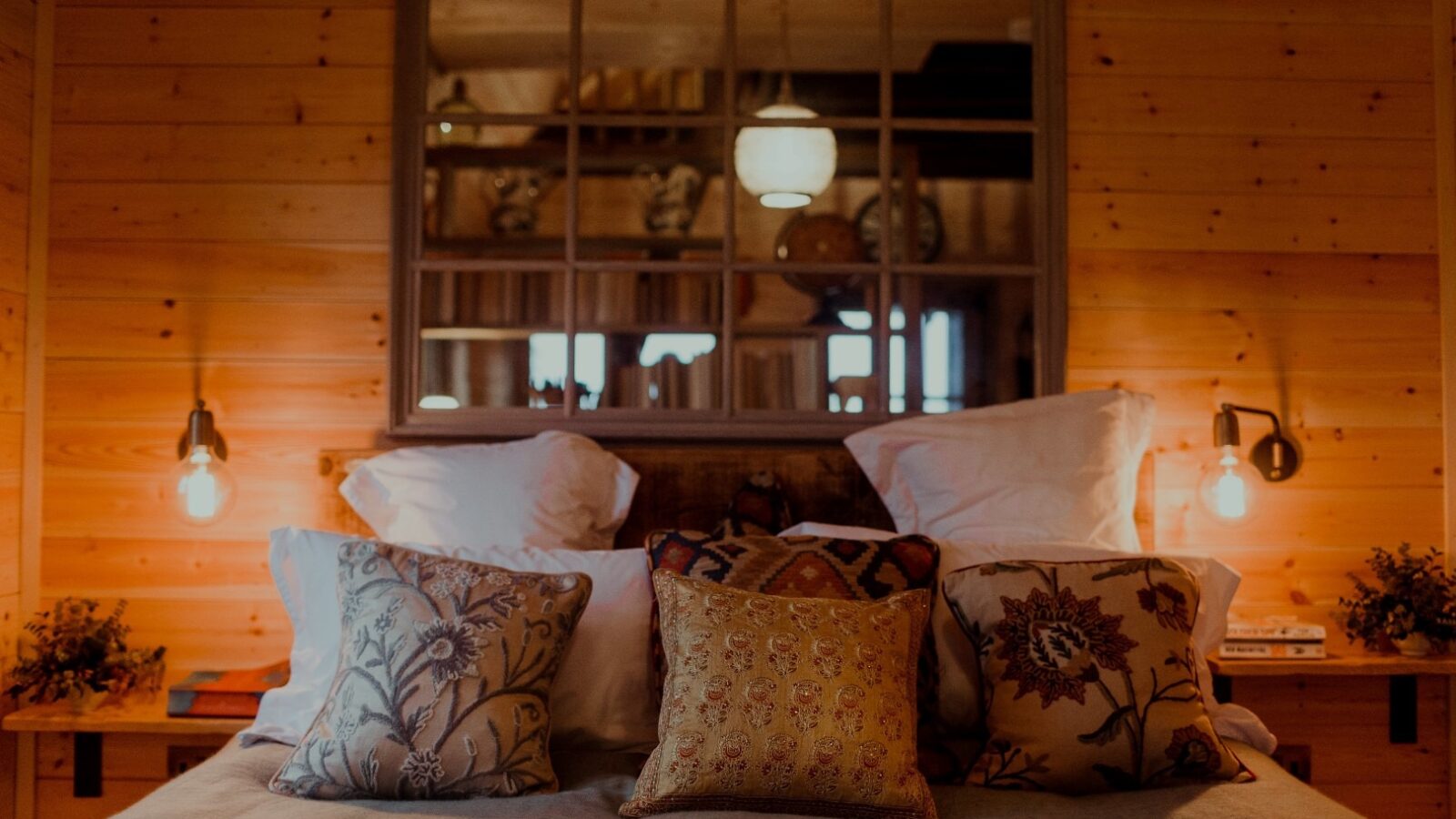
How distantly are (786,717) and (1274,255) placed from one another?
1.80 m

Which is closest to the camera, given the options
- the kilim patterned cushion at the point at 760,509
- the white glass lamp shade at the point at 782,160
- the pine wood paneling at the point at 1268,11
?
the kilim patterned cushion at the point at 760,509

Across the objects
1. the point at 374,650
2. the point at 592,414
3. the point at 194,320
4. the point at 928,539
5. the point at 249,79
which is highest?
the point at 249,79

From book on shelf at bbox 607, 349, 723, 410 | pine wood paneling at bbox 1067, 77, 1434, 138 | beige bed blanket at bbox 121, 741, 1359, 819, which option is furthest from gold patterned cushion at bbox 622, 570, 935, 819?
pine wood paneling at bbox 1067, 77, 1434, 138

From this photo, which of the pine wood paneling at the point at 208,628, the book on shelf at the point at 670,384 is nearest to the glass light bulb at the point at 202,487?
the pine wood paneling at the point at 208,628

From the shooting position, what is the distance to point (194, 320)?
2598 mm

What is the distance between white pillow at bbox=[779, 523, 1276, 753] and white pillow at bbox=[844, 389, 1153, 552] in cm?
15

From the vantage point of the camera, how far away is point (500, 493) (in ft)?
7.52

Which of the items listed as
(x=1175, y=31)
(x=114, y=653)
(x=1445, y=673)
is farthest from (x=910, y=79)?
(x=114, y=653)

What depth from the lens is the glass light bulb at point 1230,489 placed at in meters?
2.45

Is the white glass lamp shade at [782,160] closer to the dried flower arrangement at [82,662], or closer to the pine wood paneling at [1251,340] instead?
the pine wood paneling at [1251,340]

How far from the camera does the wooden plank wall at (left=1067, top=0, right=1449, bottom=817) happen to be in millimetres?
2639

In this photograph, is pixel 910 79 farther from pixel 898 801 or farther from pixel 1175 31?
pixel 898 801

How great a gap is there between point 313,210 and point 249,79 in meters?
0.34

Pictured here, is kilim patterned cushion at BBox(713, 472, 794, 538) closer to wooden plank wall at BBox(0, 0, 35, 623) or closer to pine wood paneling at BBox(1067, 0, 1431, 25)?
pine wood paneling at BBox(1067, 0, 1431, 25)
